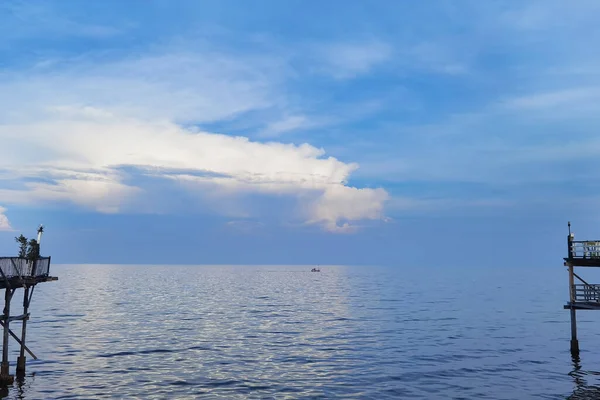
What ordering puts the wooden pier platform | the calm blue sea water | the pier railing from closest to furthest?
the calm blue sea water < the wooden pier platform < the pier railing

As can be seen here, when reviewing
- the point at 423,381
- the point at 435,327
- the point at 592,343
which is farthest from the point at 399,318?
the point at 423,381

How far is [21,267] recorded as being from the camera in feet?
115

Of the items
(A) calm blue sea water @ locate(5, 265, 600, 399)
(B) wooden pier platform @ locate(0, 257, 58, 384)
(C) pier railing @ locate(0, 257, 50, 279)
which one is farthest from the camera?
(C) pier railing @ locate(0, 257, 50, 279)

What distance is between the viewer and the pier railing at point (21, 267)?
33.4m

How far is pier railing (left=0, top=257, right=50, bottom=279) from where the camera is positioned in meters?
33.4

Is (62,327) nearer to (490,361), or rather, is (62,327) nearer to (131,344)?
(131,344)

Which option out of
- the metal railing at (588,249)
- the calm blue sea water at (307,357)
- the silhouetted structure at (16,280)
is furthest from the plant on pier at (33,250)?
the metal railing at (588,249)

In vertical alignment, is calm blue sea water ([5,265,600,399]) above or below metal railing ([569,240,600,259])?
below

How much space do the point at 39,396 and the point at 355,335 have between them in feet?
117

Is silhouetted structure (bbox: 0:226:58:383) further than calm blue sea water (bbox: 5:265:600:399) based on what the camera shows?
Yes

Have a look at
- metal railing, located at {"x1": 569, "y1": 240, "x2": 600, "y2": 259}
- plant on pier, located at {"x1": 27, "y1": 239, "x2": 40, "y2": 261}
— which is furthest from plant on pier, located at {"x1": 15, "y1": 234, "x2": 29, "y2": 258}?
metal railing, located at {"x1": 569, "y1": 240, "x2": 600, "y2": 259}

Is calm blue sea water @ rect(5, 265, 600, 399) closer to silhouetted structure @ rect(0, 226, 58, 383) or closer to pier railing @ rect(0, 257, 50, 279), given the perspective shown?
silhouetted structure @ rect(0, 226, 58, 383)

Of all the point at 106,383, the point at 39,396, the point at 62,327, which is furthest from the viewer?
the point at 62,327

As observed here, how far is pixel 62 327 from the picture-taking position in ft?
204
